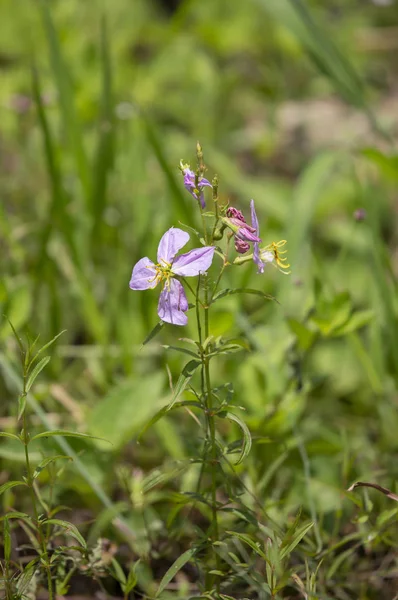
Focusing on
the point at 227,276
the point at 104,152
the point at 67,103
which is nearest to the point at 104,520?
the point at 227,276

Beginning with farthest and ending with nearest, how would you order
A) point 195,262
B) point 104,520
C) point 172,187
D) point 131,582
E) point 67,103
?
point 67,103 → point 172,187 → point 104,520 → point 131,582 → point 195,262

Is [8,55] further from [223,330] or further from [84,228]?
[223,330]

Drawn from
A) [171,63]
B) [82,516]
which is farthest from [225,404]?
[171,63]

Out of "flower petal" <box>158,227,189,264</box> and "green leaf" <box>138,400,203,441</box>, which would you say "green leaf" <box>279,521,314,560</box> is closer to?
"green leaf" <box>138,400,203,441</box>

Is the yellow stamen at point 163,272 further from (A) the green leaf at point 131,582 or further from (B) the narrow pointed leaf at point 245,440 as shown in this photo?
(A) the green leaf at point 131,582

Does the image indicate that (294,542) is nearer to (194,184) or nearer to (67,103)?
(194,184)

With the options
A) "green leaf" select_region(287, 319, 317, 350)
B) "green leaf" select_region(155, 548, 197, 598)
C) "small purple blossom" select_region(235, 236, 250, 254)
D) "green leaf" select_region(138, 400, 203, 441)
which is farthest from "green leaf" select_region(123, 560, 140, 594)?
"green leaf" select_region(287, 319, 317, 350)
